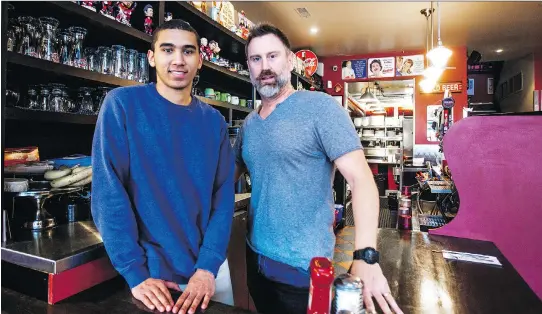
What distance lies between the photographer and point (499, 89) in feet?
40.8

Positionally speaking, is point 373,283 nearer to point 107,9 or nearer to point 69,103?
point 69,103

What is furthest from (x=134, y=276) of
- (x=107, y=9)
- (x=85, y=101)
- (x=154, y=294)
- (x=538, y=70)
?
(x=538, y=70)

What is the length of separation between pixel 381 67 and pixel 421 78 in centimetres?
93

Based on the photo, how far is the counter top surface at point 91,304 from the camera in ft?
4.00

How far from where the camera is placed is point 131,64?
A: 245 cm

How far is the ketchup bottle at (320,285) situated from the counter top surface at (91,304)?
0.39 meters

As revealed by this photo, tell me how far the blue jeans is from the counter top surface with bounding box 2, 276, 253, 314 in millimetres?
289

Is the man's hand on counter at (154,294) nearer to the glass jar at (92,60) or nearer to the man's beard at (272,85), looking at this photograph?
the man's beard at (272,85)

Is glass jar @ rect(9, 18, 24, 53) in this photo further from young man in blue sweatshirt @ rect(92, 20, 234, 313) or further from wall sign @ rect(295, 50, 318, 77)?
wall sign @ rect(295, 50, 318, 77)

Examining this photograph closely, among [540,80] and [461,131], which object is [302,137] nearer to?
[461,131]

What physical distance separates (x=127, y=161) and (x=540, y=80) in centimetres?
1035

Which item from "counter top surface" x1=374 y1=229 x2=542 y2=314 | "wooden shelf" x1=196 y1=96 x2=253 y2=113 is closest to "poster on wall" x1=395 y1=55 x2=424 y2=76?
"wooden shelf" x1=196 y1=96 x2=253 y2=113

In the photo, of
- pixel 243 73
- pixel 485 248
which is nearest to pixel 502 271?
pixel 485 248

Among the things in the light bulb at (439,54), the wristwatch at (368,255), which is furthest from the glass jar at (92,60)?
the light bulb at (439,54)
